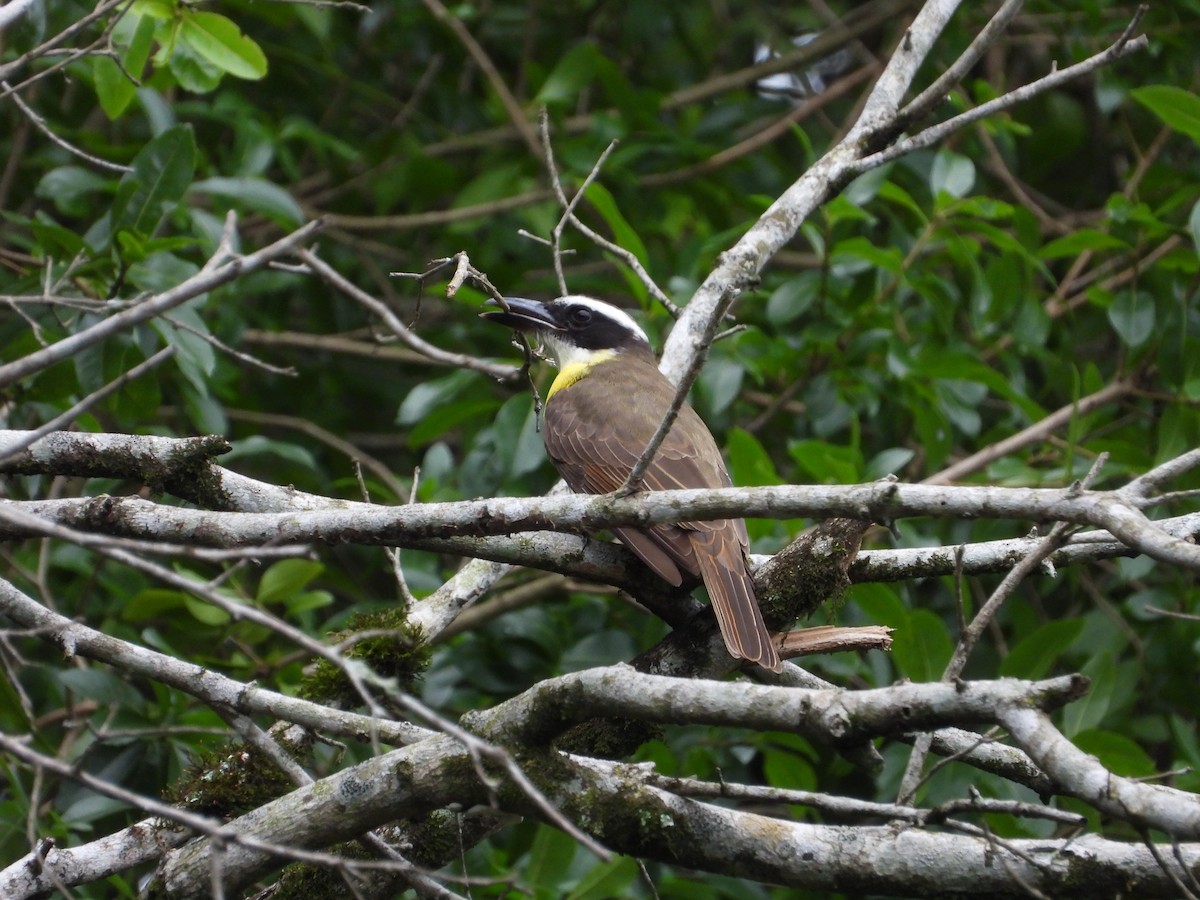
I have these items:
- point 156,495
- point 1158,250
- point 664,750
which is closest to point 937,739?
point 664,750

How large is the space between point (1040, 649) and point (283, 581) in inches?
114

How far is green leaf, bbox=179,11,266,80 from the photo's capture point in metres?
4.47

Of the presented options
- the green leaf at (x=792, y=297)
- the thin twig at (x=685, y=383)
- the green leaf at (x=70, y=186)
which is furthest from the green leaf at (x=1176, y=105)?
the green leaf at (x=70, y=186)

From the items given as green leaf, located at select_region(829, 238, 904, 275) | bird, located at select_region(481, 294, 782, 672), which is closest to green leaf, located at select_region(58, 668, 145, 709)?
bird, located at select_region(481, 294, 782, 672)

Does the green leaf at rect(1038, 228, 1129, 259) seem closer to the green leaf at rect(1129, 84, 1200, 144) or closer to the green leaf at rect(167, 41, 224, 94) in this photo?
the green leaf at rect(1129, 84, 1200, 144)

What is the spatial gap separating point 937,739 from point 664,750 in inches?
60.8

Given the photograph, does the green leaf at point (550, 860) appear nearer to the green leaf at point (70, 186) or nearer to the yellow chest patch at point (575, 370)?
the yellow chest patch at point (575, 370)

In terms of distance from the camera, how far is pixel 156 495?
3699 millimetres

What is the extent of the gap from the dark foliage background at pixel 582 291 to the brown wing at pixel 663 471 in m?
0.33

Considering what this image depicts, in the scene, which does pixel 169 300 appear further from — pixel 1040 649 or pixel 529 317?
pixel 1040 649

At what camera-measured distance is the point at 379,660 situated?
3.52 meters

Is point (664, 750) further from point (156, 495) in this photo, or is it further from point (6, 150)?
point (6, 150)

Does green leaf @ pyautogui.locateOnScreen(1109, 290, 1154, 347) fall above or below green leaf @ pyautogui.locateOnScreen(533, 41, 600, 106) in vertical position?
below

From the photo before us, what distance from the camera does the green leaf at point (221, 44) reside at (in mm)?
4473
